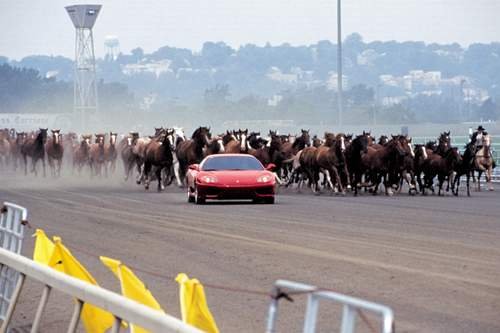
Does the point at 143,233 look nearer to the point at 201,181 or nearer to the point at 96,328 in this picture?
the point at 201,181

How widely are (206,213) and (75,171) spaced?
41.7 metres

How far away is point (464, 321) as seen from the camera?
1285 cm

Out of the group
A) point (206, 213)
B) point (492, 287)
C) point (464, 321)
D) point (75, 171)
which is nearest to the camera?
point (464, 321)

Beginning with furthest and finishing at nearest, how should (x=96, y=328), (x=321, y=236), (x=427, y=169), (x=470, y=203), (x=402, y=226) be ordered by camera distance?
1. (x=427, y=169)
2. (x=470, y=203)
3. (x=402, y=226)
4. (x=321, y=236)
5. (x=96, y=328)

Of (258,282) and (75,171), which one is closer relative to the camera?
(258,282)

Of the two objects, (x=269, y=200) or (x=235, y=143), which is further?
(x=235, y=143)

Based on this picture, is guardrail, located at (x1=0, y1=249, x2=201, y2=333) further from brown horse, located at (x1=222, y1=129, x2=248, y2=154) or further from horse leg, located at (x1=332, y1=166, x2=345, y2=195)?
brown horse, located at (x1=222, y1=129, x2=248, y2=154)

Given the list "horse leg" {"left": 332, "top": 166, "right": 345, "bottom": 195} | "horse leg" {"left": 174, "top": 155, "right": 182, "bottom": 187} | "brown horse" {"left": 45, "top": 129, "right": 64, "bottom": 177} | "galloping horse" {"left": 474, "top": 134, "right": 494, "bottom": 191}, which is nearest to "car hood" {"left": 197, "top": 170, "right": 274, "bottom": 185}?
"horse leg" {"left": 332, "top": 166, "right": 345, "bottom": 195}

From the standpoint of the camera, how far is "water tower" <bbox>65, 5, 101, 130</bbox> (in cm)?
16200

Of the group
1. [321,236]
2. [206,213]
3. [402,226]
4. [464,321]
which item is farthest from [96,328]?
[206,213]

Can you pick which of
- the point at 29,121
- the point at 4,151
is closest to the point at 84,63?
the point at 29,121

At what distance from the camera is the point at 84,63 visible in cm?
16862

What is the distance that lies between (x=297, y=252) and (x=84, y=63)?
491 feet

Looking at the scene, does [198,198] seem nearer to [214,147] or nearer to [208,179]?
[208,179]
